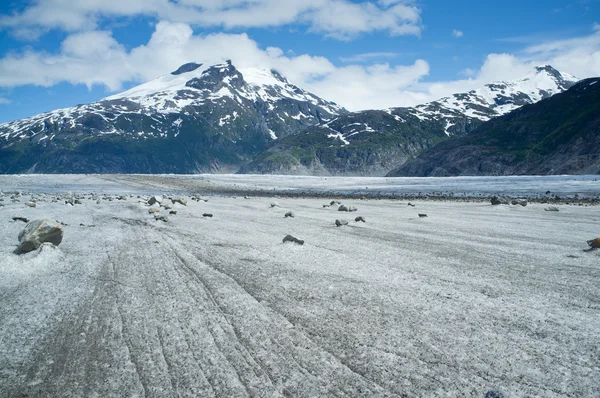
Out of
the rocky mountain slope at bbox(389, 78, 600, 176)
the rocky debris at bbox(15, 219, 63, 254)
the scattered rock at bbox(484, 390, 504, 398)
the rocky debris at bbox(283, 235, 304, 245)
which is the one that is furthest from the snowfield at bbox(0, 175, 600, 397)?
the rocky mountain slope at bbox(389, 78, 600, 176)

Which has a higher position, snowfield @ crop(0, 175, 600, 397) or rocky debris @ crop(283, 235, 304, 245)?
rocky debris @ crop(283, 235, 304, 245)

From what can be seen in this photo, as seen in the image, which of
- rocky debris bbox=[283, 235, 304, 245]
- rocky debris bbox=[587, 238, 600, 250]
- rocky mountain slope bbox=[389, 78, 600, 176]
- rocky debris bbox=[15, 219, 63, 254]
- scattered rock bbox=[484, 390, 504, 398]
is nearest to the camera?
scattered rock bbox=[484, 390, 504, 398]

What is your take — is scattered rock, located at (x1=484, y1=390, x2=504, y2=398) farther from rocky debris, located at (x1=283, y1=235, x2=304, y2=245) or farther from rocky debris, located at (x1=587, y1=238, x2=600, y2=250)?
rocky debris, located at (x1=587, y1=238, x2=600, y2=250)

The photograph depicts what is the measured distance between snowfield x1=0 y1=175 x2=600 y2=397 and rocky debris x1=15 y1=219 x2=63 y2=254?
0.25m

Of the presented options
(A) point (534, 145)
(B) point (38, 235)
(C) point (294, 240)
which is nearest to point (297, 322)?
(C) point (294, 240)

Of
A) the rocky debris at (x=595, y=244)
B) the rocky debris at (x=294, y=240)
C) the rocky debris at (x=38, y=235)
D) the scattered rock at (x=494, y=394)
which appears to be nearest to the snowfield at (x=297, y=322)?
the scattered rock at (x=494, y=394)

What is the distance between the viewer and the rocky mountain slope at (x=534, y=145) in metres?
122

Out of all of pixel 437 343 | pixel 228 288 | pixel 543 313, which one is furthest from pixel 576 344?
pixel 228 288

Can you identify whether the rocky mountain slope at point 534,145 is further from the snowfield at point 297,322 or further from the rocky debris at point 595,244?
the snowfield at point 297,322

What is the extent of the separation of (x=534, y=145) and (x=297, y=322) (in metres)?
187

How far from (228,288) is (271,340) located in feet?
6.40

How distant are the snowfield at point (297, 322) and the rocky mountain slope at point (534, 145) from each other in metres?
129

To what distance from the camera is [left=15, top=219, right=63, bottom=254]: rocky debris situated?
7457 millimetres

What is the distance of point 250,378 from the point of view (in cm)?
337
